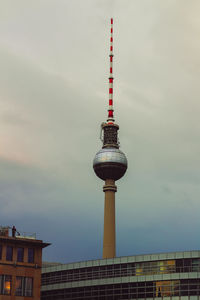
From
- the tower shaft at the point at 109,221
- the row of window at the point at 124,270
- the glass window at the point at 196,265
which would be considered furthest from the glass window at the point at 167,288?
the tower shaft at the point at 109,221

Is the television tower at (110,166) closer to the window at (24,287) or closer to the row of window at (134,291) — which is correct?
the row of window at (134,291)

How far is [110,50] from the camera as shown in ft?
503

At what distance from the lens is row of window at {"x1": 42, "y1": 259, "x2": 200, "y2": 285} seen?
3563 inches

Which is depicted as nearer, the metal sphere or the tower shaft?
the tower shaft

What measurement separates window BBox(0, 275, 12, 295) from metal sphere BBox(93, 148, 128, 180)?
68.1 metres

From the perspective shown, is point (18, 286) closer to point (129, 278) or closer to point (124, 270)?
point (129, 278)

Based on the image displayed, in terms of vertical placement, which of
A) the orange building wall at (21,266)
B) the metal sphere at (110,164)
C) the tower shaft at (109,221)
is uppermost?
the metal sphere at (110,164)

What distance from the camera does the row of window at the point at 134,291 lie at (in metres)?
89.8

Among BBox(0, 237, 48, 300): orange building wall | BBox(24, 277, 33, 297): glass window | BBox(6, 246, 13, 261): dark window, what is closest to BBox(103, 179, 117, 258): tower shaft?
BBox(0, 237, 48, 300): orange building wall

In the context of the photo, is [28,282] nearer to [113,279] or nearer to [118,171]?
[113,279]

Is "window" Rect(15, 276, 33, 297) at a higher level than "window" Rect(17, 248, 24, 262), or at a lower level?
lower

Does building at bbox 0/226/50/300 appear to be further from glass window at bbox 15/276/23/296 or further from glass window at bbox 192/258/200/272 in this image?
glass window at bbox 192/258/200/272

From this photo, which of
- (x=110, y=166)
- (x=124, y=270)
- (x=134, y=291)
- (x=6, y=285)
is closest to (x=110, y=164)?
(x=110, y=166)

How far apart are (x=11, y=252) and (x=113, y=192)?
68124 millimetres
